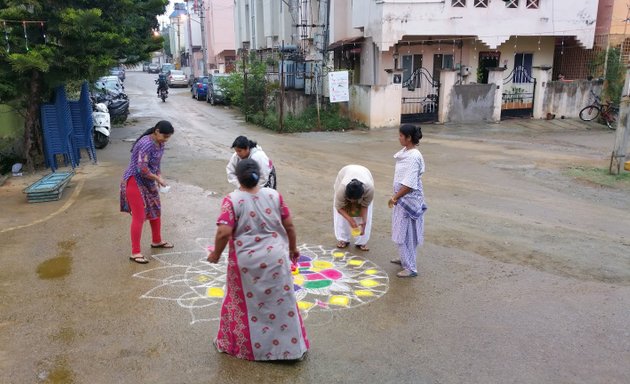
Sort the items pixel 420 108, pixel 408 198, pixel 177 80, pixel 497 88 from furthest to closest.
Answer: pixel 177 80, pixel 420 108, pixel 497 88, pixel 408 198

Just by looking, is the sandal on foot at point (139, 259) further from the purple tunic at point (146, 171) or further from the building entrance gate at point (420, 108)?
the building entrance gate at point (420, 108)

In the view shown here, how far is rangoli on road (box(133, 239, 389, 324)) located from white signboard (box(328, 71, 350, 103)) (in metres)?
11.4

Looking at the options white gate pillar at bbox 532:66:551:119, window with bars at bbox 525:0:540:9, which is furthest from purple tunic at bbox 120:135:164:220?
window with bars at bbox 525:0:540:9

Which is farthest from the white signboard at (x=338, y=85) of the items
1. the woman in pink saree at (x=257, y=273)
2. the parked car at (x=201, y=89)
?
the parked car at (x=201, y=89)

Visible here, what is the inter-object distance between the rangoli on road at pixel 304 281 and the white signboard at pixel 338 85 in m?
11.4

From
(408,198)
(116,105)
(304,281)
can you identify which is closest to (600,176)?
(408,198)

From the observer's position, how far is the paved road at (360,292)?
363 cm

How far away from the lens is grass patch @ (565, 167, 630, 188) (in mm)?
9375

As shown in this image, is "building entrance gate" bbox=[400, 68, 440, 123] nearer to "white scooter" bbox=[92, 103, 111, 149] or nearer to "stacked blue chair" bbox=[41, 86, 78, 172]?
"white scooter" bbox=[92, 103, 111, 149]

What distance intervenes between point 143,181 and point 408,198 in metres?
2.77

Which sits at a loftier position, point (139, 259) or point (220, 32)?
point (220, 32)

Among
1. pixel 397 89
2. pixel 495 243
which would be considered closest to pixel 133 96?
pixel 397 89

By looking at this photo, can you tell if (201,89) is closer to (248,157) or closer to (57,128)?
(57,128)

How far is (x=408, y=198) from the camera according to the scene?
5008 millimetres
